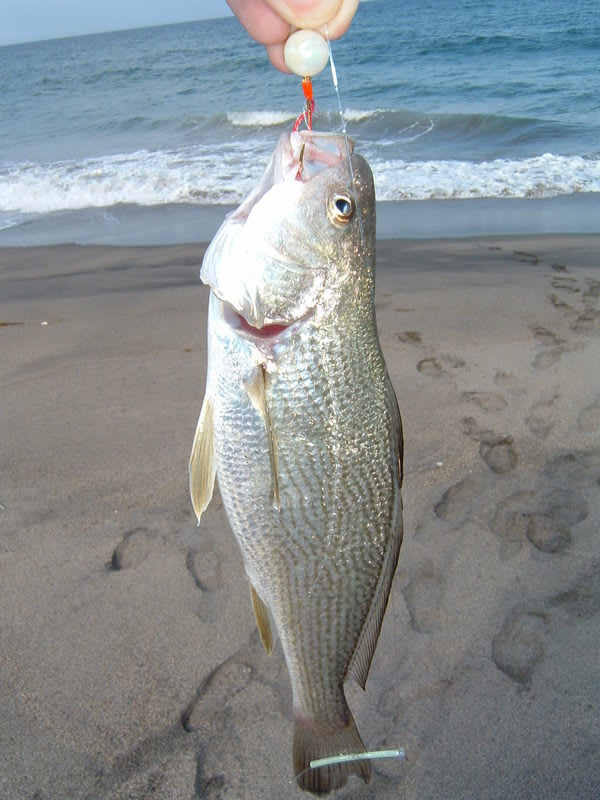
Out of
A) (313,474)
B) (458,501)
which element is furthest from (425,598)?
(313,474)

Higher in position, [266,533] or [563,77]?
[266,533]

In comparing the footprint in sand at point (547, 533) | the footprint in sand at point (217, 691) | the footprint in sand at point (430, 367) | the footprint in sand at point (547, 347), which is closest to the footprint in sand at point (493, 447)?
the footprint in sand at point (547, 533)

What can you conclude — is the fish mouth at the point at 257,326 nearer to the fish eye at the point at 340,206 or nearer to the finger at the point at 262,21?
the fish eye at the point at 340,206

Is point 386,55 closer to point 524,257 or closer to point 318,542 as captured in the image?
point 524,257

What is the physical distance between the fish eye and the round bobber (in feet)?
1.09

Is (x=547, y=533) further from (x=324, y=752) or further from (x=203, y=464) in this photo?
(x=203, y=464)

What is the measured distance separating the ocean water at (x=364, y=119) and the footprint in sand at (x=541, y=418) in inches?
269

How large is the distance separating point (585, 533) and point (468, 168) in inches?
384

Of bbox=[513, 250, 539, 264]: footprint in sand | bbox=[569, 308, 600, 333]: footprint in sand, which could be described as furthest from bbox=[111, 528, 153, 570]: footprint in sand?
bbox=[513, 250, 539, 264]: footprint in sand

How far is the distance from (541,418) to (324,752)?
3035 mm

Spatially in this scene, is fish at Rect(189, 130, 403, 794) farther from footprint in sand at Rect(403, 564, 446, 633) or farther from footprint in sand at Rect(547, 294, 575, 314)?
footprint in sand at Rect(547, 294, 575, 314)

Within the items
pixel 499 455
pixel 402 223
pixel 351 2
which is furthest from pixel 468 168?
pixel 351 2

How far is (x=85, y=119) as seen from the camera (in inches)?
830

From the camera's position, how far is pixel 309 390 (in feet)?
6.32
